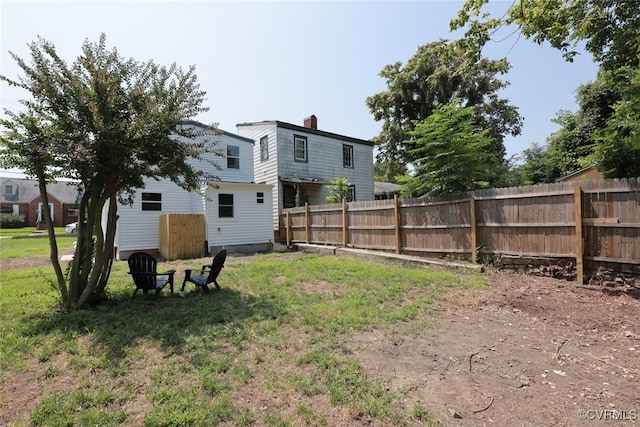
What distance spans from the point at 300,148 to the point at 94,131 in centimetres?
1313

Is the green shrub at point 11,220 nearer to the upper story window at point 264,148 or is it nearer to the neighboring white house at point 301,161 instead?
the neighboring white house at point 301,161

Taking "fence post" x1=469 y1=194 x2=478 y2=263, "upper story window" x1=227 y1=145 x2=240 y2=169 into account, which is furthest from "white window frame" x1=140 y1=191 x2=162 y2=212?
"fence post" x1=469 y1=194 x2=478 y2=263

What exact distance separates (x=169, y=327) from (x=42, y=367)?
1.35 metres

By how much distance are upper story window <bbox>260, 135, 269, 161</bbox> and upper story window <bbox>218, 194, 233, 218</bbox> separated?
5.04 metres

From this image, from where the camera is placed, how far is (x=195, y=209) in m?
13.5

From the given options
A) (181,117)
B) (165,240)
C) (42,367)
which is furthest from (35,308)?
(165,240)

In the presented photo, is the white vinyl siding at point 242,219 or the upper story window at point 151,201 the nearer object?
the upper story window at point 151,201

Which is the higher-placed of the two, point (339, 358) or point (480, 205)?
point (480, 205)

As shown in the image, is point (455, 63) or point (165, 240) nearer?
point (165, 240)

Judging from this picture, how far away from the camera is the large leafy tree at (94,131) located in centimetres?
473

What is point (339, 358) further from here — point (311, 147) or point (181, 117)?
point (311, 147)

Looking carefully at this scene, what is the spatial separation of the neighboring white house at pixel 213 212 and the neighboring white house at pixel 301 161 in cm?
244

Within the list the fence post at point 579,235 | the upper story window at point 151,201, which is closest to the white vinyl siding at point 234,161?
the upper story window at point 151,201

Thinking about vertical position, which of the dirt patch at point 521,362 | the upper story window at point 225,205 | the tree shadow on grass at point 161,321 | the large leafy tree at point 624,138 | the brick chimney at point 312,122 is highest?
the brick chimney at point 312,122
